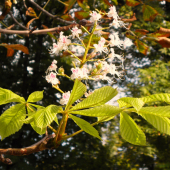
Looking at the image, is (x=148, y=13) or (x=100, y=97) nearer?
(x=100, y=97)

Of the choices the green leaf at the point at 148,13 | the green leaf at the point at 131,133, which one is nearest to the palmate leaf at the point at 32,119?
the green leaf at the point at 131,133

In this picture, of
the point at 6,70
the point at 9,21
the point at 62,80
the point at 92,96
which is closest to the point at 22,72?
the point at 6,70

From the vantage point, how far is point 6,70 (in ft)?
12.2

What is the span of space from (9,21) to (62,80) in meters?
1.72

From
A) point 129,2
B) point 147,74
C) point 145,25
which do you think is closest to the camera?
point 129,2

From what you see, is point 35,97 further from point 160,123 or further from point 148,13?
point 148,13

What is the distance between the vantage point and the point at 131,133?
0.29m

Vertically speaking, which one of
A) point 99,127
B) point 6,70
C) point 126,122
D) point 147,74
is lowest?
point 99,127

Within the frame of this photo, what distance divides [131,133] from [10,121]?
21cm

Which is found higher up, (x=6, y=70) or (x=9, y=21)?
(x=9, y=21)

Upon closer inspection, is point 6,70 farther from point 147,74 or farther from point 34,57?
point 147,74

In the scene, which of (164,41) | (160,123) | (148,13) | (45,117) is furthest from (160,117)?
(148,13)

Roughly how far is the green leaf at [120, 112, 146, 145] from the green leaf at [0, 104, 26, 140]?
17 centimetres

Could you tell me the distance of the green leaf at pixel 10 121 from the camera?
349 millimetres
